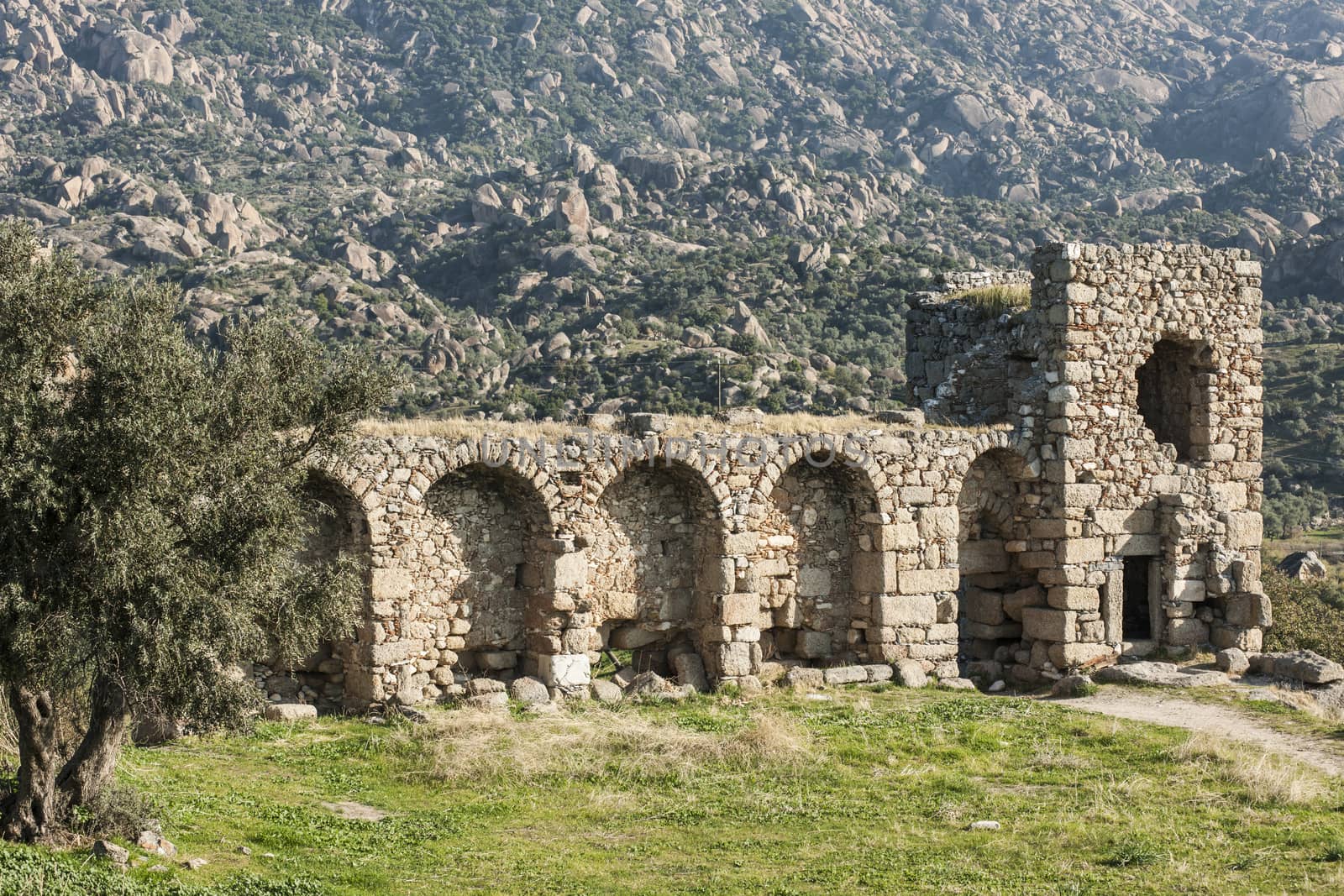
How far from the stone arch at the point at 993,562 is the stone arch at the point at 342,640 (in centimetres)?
934

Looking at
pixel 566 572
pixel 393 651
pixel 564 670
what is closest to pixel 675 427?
pixel 566 572

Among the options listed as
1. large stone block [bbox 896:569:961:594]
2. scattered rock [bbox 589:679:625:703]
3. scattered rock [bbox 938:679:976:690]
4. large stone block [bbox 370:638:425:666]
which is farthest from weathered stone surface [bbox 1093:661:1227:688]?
large stone block [bbox 370:638:425:666]

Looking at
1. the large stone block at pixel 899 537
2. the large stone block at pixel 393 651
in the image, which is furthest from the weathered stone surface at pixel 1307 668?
the large stone block at pixel 393 651

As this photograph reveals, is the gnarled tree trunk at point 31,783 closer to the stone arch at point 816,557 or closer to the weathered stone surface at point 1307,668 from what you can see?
the stone arch at point 816,557

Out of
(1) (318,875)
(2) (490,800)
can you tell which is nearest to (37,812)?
(1) (318,875)

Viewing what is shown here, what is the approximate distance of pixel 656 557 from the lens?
19.8m

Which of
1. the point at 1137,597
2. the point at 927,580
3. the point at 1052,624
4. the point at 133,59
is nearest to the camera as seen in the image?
the point at 927,580

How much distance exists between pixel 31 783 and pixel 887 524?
12.7 meters

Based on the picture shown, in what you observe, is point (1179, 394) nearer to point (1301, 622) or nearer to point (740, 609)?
point (1301, 622)

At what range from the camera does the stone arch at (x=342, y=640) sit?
17.3 metres

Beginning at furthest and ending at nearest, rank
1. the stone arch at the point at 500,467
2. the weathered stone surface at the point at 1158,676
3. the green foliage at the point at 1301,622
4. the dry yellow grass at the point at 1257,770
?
the green foliage at the point at 1301,622 < the weathered stone surface at the point at 1158,676 < the stone arch at the point at 500,467 < the dry yellow grass at the point at 1257,770

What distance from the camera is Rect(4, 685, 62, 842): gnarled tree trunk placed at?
1048cm

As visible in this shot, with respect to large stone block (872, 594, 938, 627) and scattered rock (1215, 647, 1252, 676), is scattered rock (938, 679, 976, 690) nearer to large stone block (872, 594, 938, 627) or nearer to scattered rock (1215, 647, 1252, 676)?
large stone block (872, 594, 938, 627)

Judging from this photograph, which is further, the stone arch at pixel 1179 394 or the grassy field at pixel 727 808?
the stone arch at pixel 1179 394
